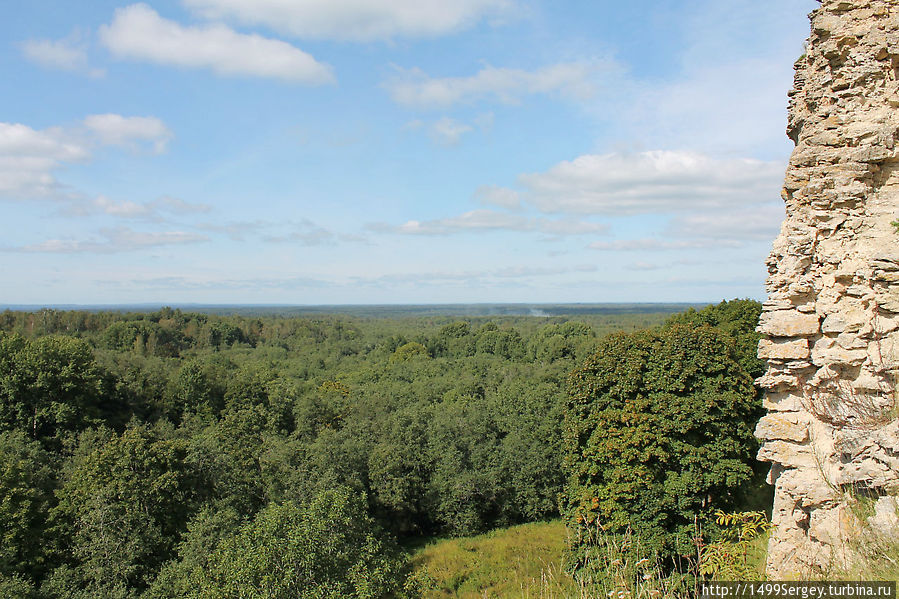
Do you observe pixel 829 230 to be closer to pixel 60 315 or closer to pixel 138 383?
pixel 138 383

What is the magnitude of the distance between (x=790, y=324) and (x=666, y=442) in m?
8.20

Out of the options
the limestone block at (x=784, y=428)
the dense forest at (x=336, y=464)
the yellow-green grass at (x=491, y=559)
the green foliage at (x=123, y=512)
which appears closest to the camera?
the limestone block at (x=784, y=428)

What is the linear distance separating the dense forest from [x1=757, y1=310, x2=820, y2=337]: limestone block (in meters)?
7.04

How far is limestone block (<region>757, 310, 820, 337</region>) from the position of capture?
6918 millimetres

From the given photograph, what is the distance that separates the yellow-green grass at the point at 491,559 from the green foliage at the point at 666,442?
2660 millimetres

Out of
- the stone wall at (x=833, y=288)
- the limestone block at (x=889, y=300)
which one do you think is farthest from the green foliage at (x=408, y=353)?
the limestone block at (x=889, y=300)

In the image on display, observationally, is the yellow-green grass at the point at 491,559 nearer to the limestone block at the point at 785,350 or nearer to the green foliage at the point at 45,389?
the limestone block at the point at 785,350

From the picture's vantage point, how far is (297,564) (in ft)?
35.6

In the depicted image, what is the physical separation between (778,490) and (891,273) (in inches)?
126

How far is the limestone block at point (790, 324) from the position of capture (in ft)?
22.7

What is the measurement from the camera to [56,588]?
13.6m

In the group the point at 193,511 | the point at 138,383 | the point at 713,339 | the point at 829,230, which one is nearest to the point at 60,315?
the point at 138,383

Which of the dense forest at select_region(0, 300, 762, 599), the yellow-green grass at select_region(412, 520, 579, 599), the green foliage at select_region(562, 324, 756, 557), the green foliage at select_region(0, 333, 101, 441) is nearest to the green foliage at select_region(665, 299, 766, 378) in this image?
the dense forest at select_region(0, 300, 762, 599)

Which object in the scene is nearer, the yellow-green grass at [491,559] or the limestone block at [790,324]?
the limestone block at [790,324]
